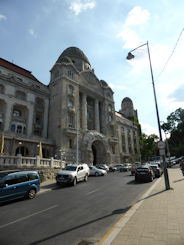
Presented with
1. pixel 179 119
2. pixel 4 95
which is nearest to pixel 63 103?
pixel 4 95

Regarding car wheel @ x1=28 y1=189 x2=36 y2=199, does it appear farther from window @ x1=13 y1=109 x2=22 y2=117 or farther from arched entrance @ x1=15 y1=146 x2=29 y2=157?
window @ x1=13 y1=109 x2=22 y2=117

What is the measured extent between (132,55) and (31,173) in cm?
1289

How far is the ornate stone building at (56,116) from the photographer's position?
2725cm

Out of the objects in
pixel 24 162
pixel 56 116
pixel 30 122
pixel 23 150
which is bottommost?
pixel 24 162

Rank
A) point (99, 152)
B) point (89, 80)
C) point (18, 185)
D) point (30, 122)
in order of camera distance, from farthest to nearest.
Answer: point (89, 80) → point (99, 152) → point (30, 122) → point (18, 185)

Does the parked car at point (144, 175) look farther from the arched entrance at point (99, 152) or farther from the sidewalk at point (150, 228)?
the arched entrance at point (99, 152)

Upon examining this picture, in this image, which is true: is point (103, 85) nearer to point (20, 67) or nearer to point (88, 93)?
point (88, 93)

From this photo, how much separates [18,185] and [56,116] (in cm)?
2271

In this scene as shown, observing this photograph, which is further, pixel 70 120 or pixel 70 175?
pixel 70 120

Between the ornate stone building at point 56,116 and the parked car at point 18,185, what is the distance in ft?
46.3

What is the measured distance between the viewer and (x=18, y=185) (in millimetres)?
9820

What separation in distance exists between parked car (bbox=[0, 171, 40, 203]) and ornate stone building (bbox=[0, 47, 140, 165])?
556 inches

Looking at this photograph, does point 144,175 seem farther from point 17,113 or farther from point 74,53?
point 74,53

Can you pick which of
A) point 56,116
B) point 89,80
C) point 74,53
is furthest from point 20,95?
point 74,53
